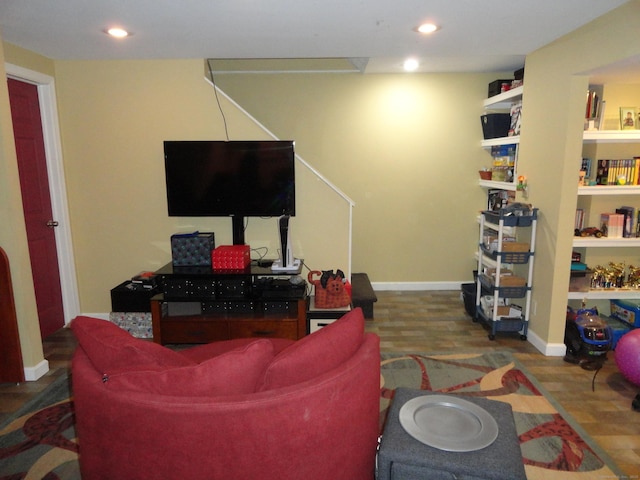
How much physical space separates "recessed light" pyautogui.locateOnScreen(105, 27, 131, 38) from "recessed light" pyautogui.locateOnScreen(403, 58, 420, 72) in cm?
243

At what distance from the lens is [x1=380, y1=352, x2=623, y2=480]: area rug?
2.22 meters

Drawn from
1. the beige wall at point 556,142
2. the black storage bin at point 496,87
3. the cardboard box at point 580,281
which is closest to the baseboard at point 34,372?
the beige wall at point 556,142

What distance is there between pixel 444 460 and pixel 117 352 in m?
1.20

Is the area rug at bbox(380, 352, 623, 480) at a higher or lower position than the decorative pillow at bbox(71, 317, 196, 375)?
lower

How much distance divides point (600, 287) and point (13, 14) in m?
4.81

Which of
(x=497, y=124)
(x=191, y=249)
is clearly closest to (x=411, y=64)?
(x=497, y=124)

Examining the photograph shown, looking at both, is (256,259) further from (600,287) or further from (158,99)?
(600,287)

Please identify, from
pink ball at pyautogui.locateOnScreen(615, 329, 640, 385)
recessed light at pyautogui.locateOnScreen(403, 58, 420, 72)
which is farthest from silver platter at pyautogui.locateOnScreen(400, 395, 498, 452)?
recessed light at pyautogui.locateOnScreen(403, 58, 420, 72)

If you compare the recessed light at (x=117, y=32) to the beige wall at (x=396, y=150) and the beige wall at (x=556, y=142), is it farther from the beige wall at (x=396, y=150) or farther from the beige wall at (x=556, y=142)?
the beige wall at (x=556, y=142)

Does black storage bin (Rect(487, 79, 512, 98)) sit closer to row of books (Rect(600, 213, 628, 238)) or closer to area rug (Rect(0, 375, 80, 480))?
row of books (Rect(600, 213, 628, 238))

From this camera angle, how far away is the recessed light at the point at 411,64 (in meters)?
4.10

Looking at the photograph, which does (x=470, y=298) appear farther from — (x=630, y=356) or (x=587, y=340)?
(x=630, y=356)

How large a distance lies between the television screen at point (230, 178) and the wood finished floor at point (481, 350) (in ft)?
4.95

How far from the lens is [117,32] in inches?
119
